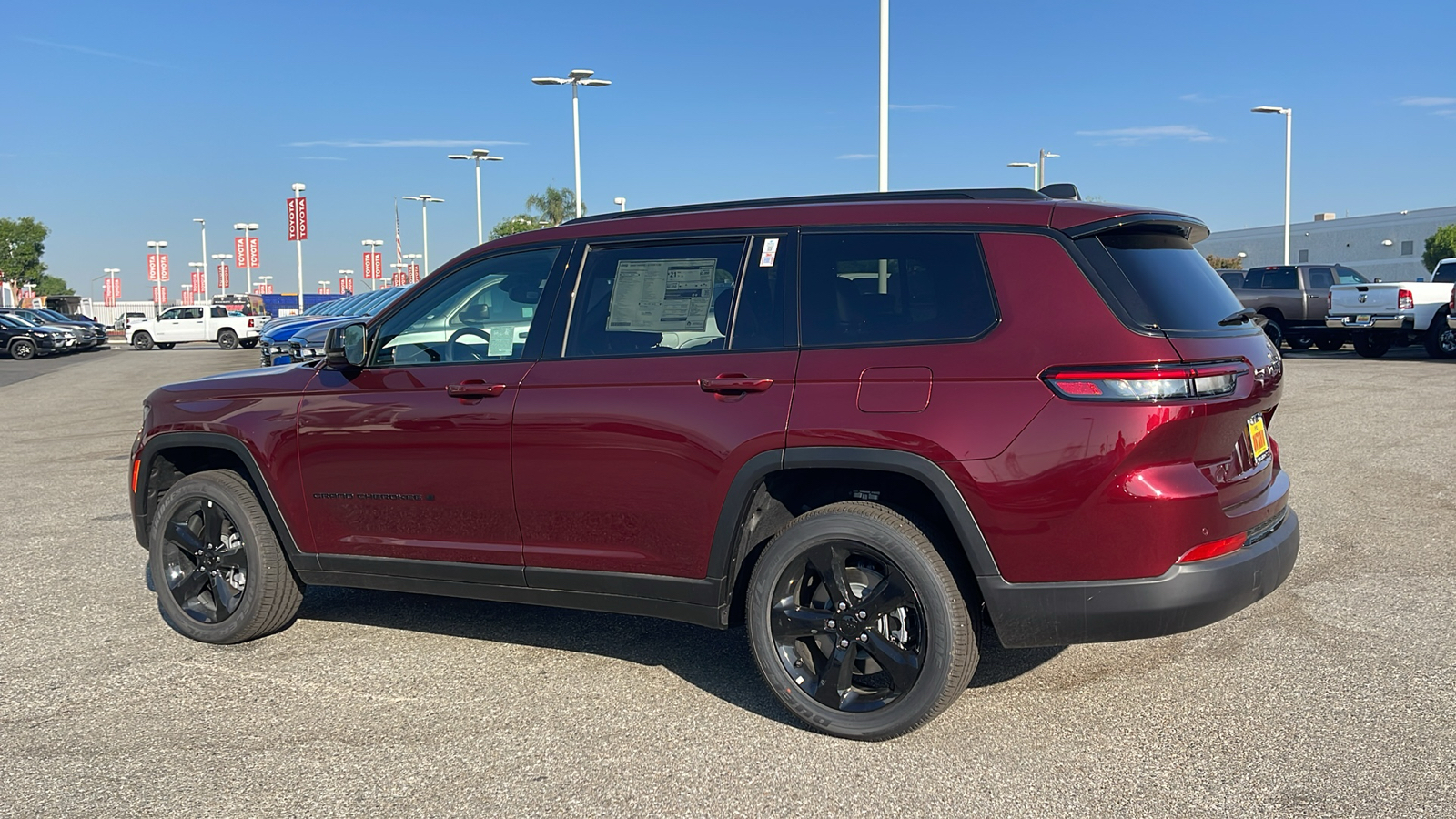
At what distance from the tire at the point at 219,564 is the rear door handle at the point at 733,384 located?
230 centimetres

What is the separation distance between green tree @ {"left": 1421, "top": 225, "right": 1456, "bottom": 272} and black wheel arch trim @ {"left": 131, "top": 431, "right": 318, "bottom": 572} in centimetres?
6889

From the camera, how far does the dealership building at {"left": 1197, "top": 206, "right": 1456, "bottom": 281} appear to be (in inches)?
2672

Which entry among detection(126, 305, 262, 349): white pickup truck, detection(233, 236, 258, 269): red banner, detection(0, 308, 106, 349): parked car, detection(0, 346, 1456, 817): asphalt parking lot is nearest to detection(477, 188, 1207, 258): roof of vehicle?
detection(0, 346, 1456, 817): asphalt parking lot

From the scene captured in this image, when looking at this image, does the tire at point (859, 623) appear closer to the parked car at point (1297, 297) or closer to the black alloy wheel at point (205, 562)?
the black alloy wheel at point (205, 562)

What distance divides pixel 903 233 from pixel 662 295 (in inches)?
36.8

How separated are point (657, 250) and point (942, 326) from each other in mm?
1196

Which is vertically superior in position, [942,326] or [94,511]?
[942,326]

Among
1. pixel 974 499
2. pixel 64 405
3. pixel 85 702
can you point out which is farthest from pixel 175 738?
pixel 64 405

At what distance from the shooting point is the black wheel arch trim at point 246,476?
5051mm

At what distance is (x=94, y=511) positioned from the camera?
8.39 meters

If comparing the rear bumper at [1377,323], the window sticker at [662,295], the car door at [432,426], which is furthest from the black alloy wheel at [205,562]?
the rear bumper at [1377,323]

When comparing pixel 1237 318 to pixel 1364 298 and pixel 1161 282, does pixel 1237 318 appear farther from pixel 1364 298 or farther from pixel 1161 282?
pixel 1364 298

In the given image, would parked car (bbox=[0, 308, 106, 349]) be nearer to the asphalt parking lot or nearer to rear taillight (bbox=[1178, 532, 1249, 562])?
the asphalt parking lot

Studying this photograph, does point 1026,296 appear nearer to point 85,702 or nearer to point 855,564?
point 855,564
